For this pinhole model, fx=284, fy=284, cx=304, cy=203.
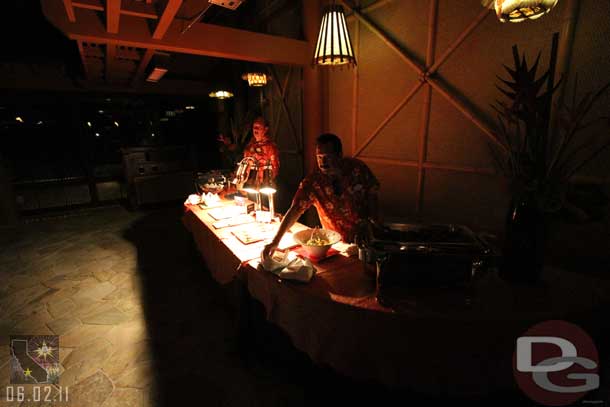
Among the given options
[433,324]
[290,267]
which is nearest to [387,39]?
[290,267]

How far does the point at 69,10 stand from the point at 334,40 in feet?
9.56

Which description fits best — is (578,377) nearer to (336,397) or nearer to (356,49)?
(336,397)

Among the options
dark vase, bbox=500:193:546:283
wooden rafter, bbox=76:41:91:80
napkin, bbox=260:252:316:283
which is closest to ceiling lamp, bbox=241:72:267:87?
wooden rafter, bbox=76:41:91:80

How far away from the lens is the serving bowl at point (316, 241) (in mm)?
2328

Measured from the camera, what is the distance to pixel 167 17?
3.30m

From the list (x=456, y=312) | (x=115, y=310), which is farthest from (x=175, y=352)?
(x=456, y=312)

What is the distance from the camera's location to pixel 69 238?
6621mm

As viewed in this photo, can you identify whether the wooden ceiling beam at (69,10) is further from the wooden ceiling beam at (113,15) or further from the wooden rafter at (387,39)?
the wooden rafter at (387,39)

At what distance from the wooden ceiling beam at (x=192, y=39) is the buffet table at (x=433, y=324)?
3.99 meters

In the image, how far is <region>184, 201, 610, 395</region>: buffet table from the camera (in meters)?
1.62

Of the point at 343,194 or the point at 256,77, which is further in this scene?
the point at 256,77

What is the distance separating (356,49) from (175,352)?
16.3 ft

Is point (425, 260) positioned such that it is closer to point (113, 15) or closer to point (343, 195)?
point (343, 195)

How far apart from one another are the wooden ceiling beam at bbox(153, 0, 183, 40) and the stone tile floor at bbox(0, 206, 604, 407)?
3453 mm
